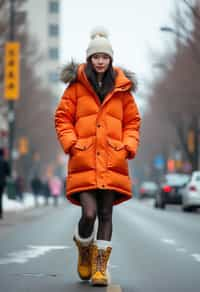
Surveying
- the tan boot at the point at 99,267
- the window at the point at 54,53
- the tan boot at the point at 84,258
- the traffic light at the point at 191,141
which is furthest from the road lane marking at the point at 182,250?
the window at the point at 54,53

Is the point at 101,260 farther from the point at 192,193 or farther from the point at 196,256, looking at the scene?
the point at 192,193

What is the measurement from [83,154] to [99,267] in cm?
94

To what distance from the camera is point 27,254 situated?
39.2 ft

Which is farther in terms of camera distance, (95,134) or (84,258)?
(84,258)

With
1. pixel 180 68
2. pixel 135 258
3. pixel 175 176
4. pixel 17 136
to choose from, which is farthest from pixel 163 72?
pixel 135 258

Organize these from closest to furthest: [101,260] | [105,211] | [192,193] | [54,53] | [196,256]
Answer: [101,260], [105,211], [196,256], [192,193], [54,53]

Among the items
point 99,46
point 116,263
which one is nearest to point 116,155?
point 99,46

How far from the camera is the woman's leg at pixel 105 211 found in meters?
8.31

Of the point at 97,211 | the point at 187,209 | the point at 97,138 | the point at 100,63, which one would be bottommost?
the point at 187,209

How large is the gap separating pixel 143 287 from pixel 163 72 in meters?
55.3

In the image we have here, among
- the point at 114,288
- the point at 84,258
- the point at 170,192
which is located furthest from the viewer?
the point at 170,192

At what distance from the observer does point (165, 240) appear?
51.5 ft

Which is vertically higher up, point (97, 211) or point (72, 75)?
point (72, 75)

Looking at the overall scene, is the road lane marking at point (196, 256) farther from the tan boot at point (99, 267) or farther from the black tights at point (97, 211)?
the tan boot at point (99, 267)
